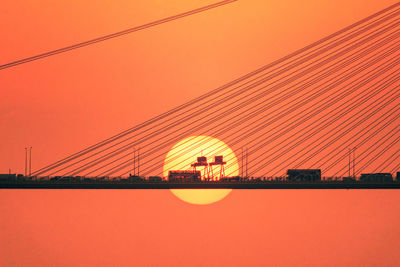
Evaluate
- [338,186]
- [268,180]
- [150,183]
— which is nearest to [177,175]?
[150,183]

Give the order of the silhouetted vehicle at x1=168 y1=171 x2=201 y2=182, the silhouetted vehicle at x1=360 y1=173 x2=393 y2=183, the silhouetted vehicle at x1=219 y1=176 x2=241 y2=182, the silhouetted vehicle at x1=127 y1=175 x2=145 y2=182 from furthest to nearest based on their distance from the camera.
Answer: the silhouetted vehicle at x1=168 y1=171 x2=201 y2=182, the silhouetted vehicle at x1=127 y1=175 x2=145 y2=182, the silhouetted vehicle at x1=219 y1=176 x2=241 y2=182, the silhouetted vehicle at x1=360 y1=173 x2=393 y2=183

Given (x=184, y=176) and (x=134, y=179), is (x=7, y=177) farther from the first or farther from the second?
(x=184, y=176)

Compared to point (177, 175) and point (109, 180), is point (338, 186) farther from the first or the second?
point (109, 180)

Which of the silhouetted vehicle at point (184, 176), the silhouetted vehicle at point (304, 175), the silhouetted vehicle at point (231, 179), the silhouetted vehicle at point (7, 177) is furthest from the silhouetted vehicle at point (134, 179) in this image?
the silhouetted vehicle at point (304, 175)

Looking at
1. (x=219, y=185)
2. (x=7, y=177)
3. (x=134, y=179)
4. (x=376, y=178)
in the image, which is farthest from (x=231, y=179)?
(x=7, y=177)

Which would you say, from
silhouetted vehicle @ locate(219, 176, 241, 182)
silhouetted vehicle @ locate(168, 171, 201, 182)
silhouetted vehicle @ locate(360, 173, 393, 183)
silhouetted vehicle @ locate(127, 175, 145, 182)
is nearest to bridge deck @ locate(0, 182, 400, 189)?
silhouetted vehicle @ locate(360, 173, 393, 183)

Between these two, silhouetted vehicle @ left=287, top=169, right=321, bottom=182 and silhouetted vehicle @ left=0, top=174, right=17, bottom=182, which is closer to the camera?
silhouetted vehicle @ left=0, top=174, right=17, bottom=182

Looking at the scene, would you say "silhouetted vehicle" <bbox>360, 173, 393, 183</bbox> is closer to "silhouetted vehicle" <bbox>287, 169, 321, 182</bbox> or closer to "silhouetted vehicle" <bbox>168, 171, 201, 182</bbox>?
"silhouetted vehicle" <bbox>287, 169, 321, 182</bbox>

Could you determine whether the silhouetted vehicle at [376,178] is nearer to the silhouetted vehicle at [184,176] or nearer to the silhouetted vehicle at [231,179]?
the silhouetted vehicle at [231,179]
